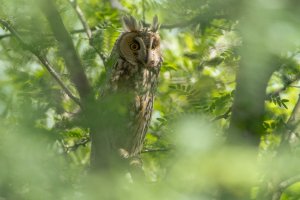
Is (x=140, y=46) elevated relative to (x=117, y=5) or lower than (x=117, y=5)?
lower

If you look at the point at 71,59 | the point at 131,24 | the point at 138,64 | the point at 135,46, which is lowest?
the point at 138,64

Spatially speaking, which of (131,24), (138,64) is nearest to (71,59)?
(131,24)

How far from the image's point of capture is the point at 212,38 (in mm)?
1552

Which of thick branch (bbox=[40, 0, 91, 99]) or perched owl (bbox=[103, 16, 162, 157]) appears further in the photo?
perched owl (bbox=[103, 16, 162, 157])

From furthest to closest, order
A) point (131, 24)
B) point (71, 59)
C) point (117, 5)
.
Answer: point (117, 5) < point (131, 24) < point (71, 59)

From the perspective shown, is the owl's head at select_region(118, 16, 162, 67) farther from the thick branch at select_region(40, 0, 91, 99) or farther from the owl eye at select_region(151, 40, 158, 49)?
the thick branch at select_region(40, 0, 91, 99)

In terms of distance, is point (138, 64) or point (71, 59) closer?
point (71, 59)

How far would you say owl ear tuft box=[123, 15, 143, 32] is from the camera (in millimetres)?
3372

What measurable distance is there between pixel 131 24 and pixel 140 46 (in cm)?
26

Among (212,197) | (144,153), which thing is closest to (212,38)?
(212,197)

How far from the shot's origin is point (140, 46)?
3676 millimetres

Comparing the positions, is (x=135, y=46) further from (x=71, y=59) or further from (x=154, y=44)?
(x=71, y=59)

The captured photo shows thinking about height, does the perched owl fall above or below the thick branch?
below

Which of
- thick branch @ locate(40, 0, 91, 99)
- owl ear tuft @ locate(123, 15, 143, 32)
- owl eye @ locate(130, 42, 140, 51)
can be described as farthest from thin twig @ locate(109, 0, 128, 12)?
thick branch @ locate(40, 0, 91, 99)
